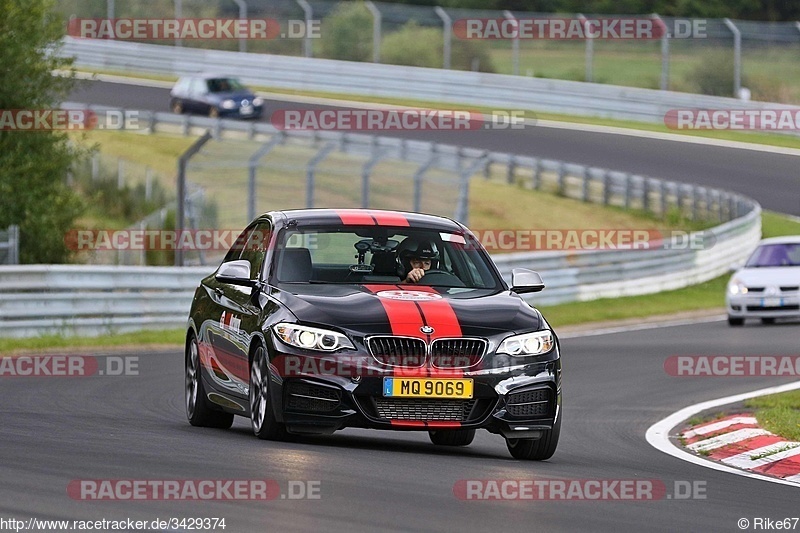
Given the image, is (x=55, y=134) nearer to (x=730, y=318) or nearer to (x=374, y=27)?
(x=730, y=318)

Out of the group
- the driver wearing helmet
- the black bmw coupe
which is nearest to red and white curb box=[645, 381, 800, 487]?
the black bmw coupe

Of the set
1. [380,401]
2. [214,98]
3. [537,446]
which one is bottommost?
[214,98]

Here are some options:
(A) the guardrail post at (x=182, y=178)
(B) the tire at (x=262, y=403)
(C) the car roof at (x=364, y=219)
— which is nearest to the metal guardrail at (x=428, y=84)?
(A) the guardrail post at (x=182, y=178)

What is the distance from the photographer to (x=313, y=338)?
9688 mm

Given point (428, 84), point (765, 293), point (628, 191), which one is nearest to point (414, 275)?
point (765, 293)

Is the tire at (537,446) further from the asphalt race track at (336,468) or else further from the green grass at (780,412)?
the green grass at (780,412)

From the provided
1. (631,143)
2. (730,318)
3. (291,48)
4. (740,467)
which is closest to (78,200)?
(730,318)

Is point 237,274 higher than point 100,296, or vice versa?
point 237,274

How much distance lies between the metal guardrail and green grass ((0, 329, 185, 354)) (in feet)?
92.9

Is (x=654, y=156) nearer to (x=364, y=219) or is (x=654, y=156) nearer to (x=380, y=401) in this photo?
(x=364, y=219)

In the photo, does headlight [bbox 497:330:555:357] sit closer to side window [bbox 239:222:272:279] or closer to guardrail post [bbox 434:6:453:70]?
side window [bbox 239:222:272:279]

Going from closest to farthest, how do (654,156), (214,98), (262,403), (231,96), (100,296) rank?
1. (262,403)
2. (100,296)
3. (654,156)
4. (231,96)
5. (214,98)

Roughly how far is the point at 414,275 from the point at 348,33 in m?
42.2

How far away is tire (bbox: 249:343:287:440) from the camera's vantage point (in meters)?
9.89
